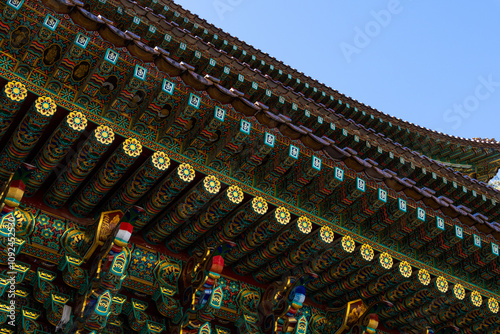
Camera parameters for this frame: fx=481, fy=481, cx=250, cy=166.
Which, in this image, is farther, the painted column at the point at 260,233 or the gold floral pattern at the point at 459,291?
the gold floral pattern at the point at 459,291

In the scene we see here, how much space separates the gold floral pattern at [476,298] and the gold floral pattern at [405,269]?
3.90 feet

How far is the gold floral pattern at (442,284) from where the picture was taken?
21.3 ft

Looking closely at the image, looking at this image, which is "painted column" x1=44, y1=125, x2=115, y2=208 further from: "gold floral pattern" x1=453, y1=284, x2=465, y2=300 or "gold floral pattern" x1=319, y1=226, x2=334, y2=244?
"gold floral pattern" x1=453, y1=284, x2=465, y2=300

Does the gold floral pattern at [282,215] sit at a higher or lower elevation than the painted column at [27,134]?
higher

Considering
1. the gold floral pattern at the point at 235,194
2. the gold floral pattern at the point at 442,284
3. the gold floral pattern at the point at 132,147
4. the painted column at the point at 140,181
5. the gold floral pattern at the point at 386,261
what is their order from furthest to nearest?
1. the gold floral pattern at the point at 442,284
2. the gold floral pattern at the point at 386,261
3. the gold floral pattern at the point at 235,194
4. the painted column at the point at 140,181
5. the gold floral pattern at the point at 132,147

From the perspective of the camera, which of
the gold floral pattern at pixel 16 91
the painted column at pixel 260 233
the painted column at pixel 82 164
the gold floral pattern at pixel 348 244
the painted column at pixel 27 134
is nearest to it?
the gold floral pattern at pixel 16 91

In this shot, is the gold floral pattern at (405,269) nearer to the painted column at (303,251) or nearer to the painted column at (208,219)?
the painted column at (303,251)

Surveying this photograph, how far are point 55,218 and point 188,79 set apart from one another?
2.18m

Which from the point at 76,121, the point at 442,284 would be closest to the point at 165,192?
the point at 76,121

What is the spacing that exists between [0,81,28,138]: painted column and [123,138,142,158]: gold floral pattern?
3.50 feet

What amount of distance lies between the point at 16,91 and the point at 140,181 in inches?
59.6

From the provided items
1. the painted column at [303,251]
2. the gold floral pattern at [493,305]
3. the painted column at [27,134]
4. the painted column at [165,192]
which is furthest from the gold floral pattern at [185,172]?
the gold floral pattern at [493,305]

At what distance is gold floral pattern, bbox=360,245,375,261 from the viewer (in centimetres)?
604

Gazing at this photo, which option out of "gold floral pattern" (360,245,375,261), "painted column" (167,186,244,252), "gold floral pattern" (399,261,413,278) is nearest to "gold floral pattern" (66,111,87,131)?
"painted column" (167,186,244,252)
